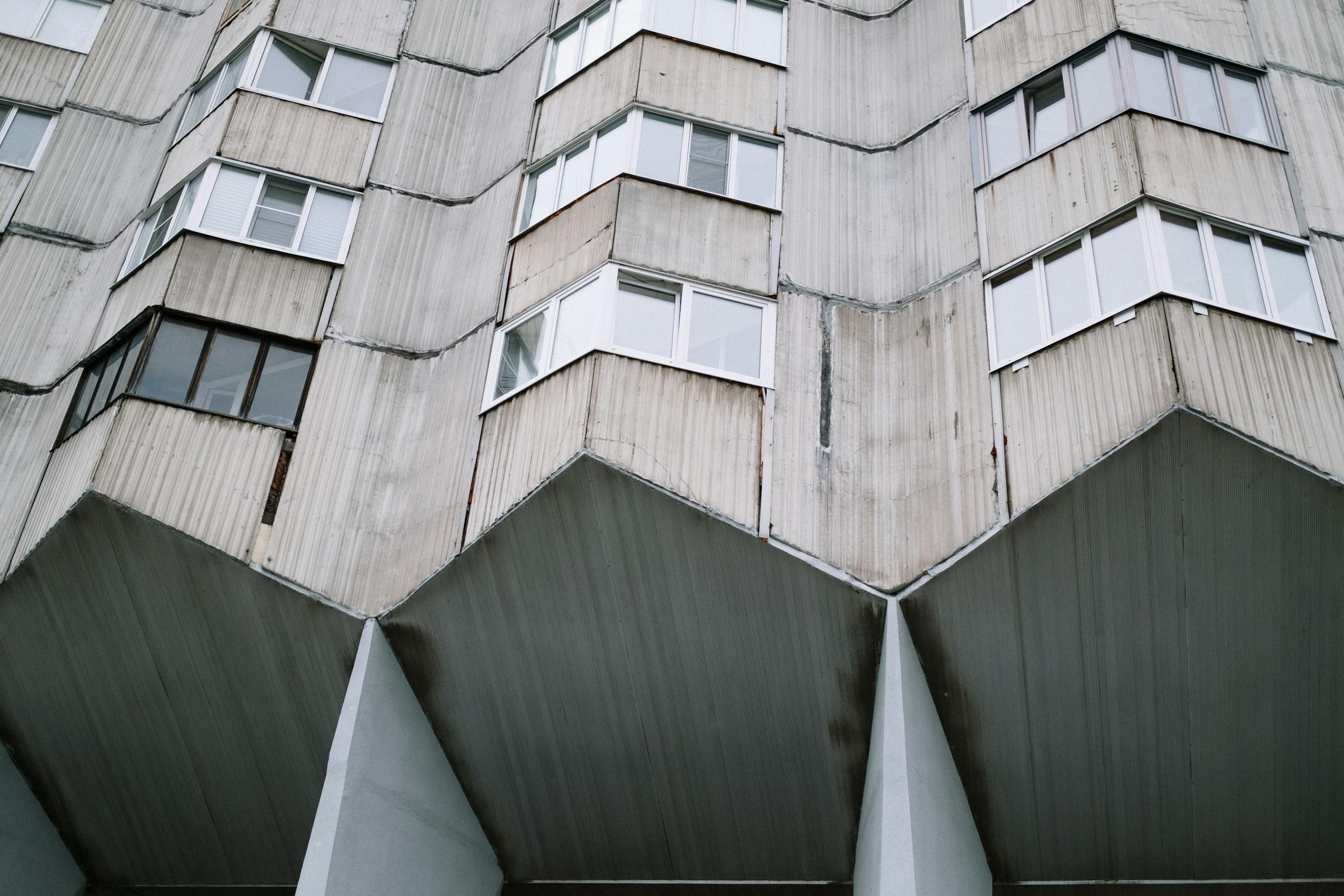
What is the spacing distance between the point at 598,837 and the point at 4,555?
792cm

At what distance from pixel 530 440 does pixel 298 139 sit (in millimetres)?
7151

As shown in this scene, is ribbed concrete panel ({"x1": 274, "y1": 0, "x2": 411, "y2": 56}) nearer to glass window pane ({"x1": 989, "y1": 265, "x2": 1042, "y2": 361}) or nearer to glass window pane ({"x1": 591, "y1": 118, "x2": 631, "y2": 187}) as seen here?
glass window pane ({"x1": 591, "y1": 118, "x2": 631, "y2": 187})

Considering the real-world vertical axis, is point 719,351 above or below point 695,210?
below

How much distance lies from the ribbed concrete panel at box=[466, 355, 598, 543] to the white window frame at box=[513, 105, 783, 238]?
3.14 meters

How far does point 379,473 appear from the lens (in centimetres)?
1481

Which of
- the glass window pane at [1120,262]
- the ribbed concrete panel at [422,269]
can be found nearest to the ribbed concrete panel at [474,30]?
the ribbed concrete panel at [422,269]

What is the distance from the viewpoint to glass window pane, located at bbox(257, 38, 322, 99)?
18188 millimetres

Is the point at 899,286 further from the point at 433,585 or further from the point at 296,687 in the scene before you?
the point at 296,687

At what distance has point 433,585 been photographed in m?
13.4

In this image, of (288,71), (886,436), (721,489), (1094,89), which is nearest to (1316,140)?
(1094,89)

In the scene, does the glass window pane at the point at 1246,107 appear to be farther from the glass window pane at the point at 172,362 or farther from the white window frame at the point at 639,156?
the glass window pane at the point at 172,362

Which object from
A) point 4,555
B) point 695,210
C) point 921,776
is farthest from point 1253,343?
point 4,555

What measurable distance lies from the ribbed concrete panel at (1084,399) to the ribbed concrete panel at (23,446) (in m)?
11.7

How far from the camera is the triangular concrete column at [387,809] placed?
493 inches
